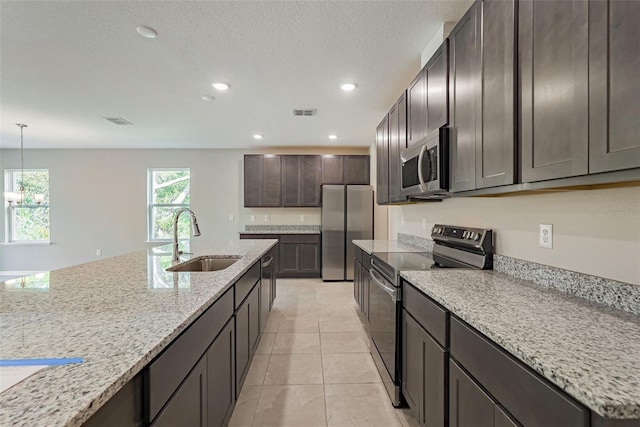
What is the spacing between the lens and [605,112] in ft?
2.74

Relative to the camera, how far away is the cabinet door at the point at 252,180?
5.45 m

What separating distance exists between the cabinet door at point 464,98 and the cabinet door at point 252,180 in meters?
4.25

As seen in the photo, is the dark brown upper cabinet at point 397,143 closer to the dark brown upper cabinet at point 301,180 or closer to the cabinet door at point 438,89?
the cabinet door at point 438,89

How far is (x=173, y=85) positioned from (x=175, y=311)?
278 cm

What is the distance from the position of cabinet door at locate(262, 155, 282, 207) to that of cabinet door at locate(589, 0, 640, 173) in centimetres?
490

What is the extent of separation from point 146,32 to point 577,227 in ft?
9.53

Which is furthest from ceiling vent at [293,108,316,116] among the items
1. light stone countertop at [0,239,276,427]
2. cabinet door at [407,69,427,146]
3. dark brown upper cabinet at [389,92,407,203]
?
light stone countertop at [0,239,276,427]

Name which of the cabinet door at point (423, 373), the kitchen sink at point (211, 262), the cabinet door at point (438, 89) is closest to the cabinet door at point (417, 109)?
the cabinet door at point (438, 89)

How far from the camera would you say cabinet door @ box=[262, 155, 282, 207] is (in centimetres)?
545

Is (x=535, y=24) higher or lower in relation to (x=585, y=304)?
higher

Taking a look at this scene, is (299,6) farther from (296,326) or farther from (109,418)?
(296,326)

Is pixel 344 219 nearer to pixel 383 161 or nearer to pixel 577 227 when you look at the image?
pixel 383 161

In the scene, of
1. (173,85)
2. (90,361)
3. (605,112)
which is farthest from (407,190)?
(173,85)

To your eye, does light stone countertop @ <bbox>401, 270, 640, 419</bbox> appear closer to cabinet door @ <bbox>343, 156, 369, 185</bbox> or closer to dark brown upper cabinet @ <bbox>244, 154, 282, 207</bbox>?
cabinet door @ <bbox>343, 156, 369, 185</bbox>
